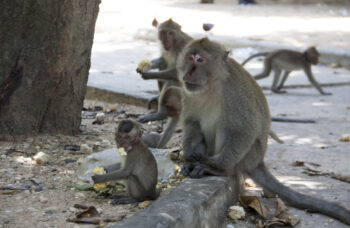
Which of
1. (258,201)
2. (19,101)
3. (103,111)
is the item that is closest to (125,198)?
(258,201)

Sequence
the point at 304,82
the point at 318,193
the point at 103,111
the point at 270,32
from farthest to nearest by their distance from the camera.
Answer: the point at 270,32, the point at 304,82, the point at 103,111, the point at 318,193

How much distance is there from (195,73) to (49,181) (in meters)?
1.34

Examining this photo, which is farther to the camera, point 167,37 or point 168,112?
point 167,37

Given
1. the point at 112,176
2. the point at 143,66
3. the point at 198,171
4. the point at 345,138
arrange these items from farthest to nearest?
1. the point at 143,66
2. the point at 345,138
3. the point at 198,171
4. the point at 112,176

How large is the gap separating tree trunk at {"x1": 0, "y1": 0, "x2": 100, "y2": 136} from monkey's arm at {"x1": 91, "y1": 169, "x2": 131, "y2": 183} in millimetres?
1216

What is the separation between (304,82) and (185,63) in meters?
7.06

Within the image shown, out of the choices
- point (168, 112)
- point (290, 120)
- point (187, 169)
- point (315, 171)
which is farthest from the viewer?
point (290, 120)

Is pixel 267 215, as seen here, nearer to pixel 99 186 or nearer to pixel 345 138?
pixel 99 186

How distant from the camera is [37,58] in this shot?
467 centimetres

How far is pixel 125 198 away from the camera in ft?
12.7

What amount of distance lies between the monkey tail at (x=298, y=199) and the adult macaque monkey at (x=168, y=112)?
1411 mm

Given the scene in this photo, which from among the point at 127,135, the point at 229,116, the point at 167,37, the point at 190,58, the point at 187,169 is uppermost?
the point at 167,37

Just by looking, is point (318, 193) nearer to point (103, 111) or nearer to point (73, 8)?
point (73, 8)

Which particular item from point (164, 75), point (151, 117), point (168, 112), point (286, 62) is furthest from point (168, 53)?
point (286, 62)
